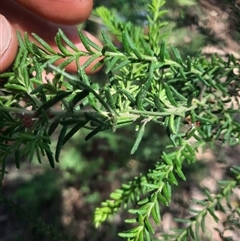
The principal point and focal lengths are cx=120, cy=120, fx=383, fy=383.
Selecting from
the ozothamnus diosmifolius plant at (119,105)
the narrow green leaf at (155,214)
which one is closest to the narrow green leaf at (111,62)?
the ozothamnus diosmifolius plant at (119,105)

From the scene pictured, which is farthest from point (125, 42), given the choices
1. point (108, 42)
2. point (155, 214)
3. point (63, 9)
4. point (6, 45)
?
point (63, 9)

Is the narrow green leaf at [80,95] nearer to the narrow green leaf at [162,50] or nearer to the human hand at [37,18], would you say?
the narrow green leaf at [162,50]

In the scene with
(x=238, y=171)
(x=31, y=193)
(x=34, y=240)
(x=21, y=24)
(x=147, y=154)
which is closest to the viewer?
(x=238, y=171)

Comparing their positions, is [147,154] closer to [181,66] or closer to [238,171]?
[238,171]

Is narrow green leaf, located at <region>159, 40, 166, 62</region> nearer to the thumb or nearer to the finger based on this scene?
the thumb

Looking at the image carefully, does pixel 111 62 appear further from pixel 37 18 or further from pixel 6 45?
pixel 37 18

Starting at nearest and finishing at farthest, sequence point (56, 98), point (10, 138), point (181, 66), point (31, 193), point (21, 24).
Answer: point (56, 98), point (10, 138), point (181, 66), point (21, 24), point (31, 193)

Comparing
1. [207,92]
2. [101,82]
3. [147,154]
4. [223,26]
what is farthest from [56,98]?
[223,26]
